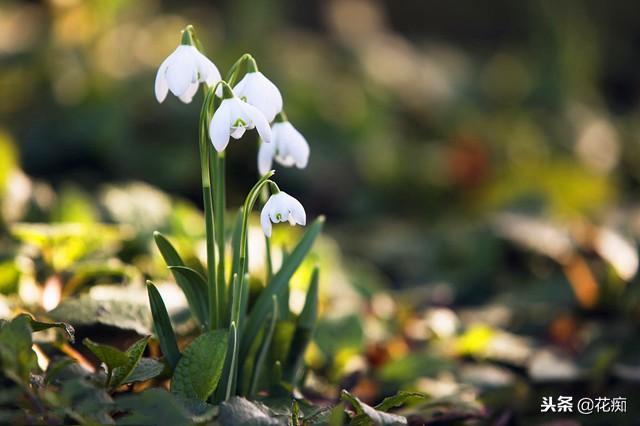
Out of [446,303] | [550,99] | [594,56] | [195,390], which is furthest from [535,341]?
[594,56]

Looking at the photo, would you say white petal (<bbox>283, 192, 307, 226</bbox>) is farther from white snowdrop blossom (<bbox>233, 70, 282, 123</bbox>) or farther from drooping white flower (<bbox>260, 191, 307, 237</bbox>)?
white snowdrop blossom (<bbox>233, 70, 282, 123</bbox>)

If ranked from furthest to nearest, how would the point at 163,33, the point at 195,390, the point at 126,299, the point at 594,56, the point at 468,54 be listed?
1. the point at 468,54
2. the point at 594,56
3. the point at 163,33
4. the point at 126,299
5. the point at 195,390

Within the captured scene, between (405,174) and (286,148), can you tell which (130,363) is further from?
(405,174)

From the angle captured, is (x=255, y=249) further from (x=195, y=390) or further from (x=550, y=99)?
(x=550, y=99)

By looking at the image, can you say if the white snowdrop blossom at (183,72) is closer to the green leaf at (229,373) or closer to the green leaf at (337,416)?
the green leaf at (229,373)

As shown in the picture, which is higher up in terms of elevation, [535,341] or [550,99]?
[550,99]

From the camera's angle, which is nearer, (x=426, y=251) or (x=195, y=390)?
(x=195, y=390)
